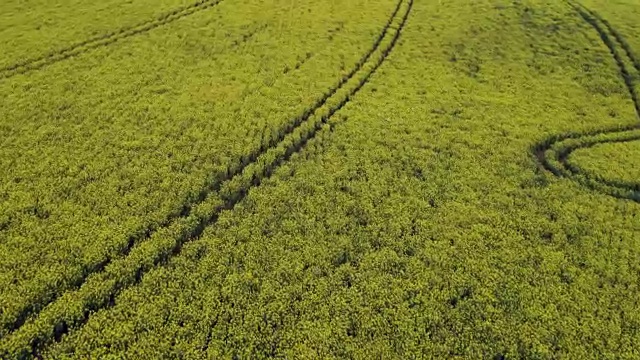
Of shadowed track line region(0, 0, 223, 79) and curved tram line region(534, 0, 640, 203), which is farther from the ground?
shadowed track line region(0, 0, 223, 79)

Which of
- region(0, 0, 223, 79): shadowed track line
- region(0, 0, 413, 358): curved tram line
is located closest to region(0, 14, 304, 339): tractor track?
region(0, 0, 413, 358): curved tram line

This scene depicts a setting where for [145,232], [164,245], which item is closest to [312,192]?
[164,245]

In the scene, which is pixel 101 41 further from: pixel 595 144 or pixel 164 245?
pixel 595 144

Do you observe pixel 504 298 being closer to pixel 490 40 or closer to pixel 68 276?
pixel 68 276

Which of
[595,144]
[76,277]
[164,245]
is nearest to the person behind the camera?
[76,277]

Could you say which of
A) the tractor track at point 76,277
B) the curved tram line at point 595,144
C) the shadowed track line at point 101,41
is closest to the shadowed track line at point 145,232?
the tractor track at point 76,277

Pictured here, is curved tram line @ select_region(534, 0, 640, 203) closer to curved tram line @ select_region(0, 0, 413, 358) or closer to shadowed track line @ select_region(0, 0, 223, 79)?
curved tram line @ select_region(0, 0, 413, 358)

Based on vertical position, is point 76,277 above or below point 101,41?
below
